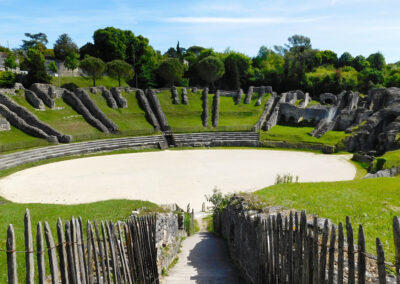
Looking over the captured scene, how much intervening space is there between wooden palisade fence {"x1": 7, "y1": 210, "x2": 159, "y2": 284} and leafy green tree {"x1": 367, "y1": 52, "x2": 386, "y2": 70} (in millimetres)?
106208

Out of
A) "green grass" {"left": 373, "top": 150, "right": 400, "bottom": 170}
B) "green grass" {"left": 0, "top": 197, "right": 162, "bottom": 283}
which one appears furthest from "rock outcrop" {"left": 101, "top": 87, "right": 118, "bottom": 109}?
"green grass" {"left": 373, "top": 150, "right": 400, "bottom": 170}

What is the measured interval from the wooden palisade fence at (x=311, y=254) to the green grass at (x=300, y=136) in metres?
40.0

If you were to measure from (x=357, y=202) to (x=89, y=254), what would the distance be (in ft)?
36.2

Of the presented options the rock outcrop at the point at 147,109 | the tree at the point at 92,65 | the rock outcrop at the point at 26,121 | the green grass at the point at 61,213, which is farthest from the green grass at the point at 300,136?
the green grass at the point at 61,213

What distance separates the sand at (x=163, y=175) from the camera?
24172 mm

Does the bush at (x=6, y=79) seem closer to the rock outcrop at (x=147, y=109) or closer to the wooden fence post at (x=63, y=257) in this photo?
the rock outcrop at (x=147, y=109)

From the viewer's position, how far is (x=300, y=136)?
4881 centimetres

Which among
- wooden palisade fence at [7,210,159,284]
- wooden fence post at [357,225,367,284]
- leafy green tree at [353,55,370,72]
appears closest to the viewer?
wooden palisade fence at [7,210,159,284]

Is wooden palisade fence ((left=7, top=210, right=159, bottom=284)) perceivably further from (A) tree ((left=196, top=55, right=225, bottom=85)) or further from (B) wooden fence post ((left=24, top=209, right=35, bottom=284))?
(A) tree ((left=196, top=55, right=225, bottom=85))

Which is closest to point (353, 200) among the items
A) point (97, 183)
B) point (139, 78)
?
point (97, 183)

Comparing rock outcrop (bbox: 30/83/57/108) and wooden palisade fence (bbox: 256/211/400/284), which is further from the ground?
rock outcrop (bbox: 30/83/57/108)

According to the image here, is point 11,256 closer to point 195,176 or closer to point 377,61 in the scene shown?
point 195,176

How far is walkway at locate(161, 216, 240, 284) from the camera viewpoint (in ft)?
36.9

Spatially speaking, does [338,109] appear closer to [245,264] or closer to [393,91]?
[393,91]
